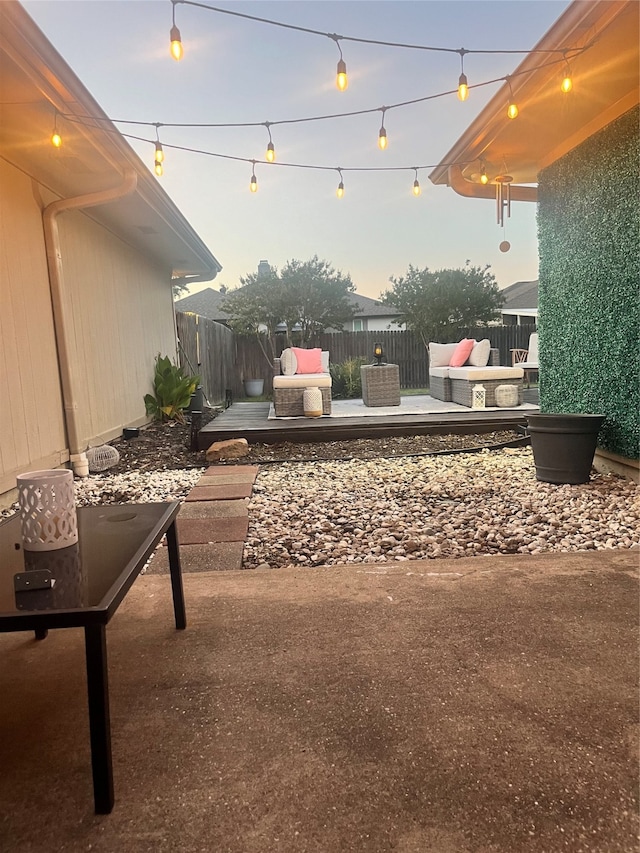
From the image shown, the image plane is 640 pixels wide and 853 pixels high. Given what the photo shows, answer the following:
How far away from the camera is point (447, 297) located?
16.6 metres

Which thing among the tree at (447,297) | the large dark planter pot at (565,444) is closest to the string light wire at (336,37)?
the large dark planter pot at (565,444)

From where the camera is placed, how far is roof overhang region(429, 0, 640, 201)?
2.71 meters

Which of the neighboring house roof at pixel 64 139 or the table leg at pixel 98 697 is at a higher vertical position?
the neighboring house roof at pixel 64 139

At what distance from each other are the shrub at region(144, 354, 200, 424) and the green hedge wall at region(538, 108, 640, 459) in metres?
4.52

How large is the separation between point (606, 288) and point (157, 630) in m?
3.58

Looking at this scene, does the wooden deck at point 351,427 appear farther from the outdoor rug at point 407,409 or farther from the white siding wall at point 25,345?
the white siding wall at point 25,345

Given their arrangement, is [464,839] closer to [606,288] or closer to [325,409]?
[606,288]

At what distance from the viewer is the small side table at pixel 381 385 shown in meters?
7.51

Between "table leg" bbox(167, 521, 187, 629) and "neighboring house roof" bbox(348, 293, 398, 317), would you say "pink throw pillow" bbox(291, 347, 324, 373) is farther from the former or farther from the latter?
"neighboring house roof" bbox(348, 293, 398, 317)

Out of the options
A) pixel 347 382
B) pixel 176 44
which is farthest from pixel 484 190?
pixel 347 382

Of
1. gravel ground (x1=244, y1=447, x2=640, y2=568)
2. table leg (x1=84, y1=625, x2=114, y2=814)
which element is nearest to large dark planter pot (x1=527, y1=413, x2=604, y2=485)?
gravel ground (x1=244, y1=447, x2=640, y2=568)

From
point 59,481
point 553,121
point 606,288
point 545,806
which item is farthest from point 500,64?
point 545,806

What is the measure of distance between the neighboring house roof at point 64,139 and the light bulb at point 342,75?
4.76ft

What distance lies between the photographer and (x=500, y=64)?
3.40 m
